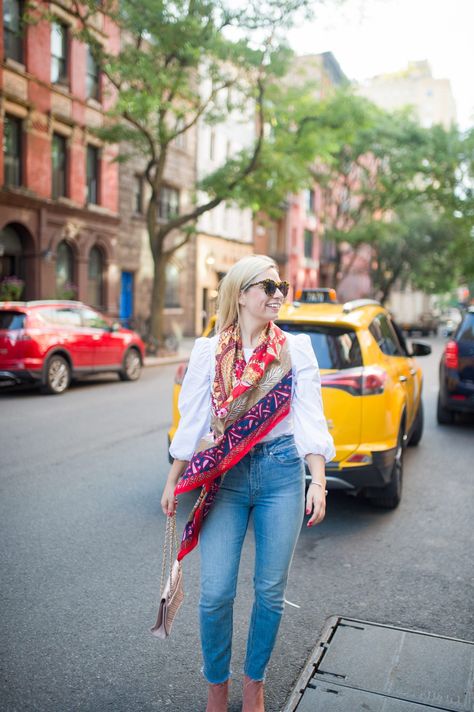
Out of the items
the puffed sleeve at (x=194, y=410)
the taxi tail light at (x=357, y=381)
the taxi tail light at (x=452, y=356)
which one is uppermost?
the puffed sleeve at (x=194, y=410)

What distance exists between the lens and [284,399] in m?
2.81

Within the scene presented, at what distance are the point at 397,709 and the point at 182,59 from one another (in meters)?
18.4

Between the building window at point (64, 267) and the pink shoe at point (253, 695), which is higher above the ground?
the building window at point (64, 267)

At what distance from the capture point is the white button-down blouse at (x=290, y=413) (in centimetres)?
282

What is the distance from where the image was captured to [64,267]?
24.1m

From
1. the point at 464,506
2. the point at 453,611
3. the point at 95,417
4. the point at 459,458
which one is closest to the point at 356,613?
the point at 453,611

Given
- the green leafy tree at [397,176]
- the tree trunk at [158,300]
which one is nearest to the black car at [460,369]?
the tree trunk at [158,300]

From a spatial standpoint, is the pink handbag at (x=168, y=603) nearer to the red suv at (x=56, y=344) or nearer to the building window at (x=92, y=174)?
the red suv at (x=56, y=344)

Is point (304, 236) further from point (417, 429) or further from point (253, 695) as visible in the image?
point (253, 695)

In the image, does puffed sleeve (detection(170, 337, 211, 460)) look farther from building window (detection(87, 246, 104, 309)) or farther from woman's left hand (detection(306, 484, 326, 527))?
building window (detection(87, 246, 104, 309))

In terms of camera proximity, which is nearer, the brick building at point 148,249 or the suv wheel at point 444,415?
the suv wheel at point 444,415

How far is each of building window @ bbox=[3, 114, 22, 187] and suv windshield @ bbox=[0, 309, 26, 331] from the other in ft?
31.8

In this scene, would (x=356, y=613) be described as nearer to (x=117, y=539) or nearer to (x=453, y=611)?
(x=453, y=611)

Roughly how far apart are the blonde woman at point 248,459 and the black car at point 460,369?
7.64 metres
